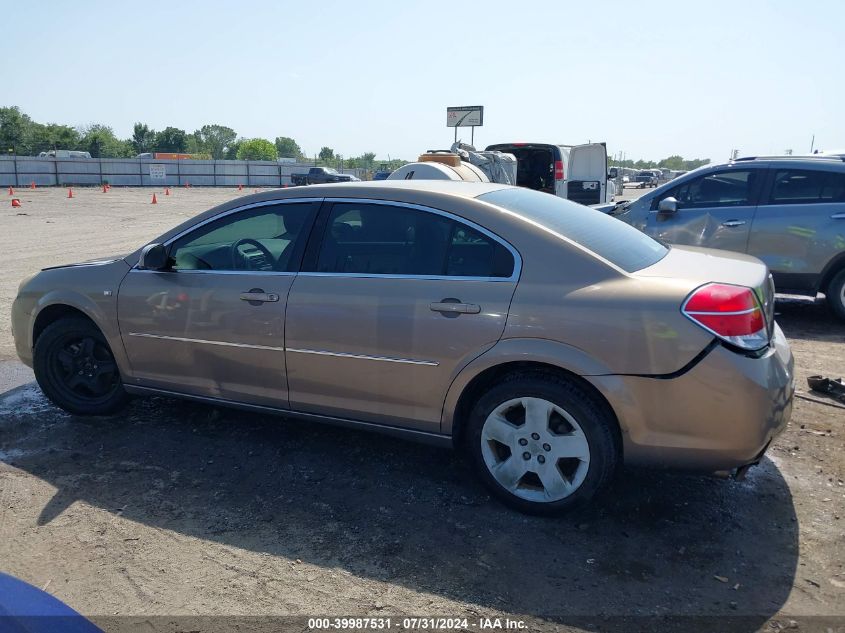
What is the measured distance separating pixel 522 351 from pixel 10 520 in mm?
2723

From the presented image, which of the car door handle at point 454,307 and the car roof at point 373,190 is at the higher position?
the car roof at point 373,190

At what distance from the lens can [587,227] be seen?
12.2ft

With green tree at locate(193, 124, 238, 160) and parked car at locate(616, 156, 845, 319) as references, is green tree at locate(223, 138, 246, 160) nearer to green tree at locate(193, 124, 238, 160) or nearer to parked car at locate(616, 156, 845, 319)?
green tree at locate(193, 124, 238, 160)

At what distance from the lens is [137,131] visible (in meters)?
92.6

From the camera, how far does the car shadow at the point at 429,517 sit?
2867 mm

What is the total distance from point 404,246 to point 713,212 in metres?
5.24

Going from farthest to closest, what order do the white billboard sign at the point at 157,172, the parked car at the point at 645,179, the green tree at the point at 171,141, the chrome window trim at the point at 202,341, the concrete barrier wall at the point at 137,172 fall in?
the green tree at the point at 171,141 < the parked car at the point at 645,179 < the white billboard sign at the point at 157,172 < the concrete barrier wall at the point at 137,172 < the chrome window trim at the point at 202,341

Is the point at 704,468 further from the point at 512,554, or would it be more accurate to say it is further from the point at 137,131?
the point at 137,131

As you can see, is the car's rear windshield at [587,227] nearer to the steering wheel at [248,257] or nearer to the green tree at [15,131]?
the steering wheel at [248,257]

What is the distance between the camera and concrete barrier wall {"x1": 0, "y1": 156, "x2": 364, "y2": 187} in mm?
40812

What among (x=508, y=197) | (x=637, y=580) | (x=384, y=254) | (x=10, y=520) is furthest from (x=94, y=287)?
(x=637, y=580)

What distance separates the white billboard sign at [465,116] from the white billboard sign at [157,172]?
33.2m

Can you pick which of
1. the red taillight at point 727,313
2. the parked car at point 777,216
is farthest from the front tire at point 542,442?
the parked car at point 777,216

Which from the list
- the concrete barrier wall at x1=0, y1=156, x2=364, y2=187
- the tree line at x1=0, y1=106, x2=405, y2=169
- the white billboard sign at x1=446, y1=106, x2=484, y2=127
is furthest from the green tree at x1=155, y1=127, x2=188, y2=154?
the white billboard sign at x1=446, y1=106, x2=484, y2=127
